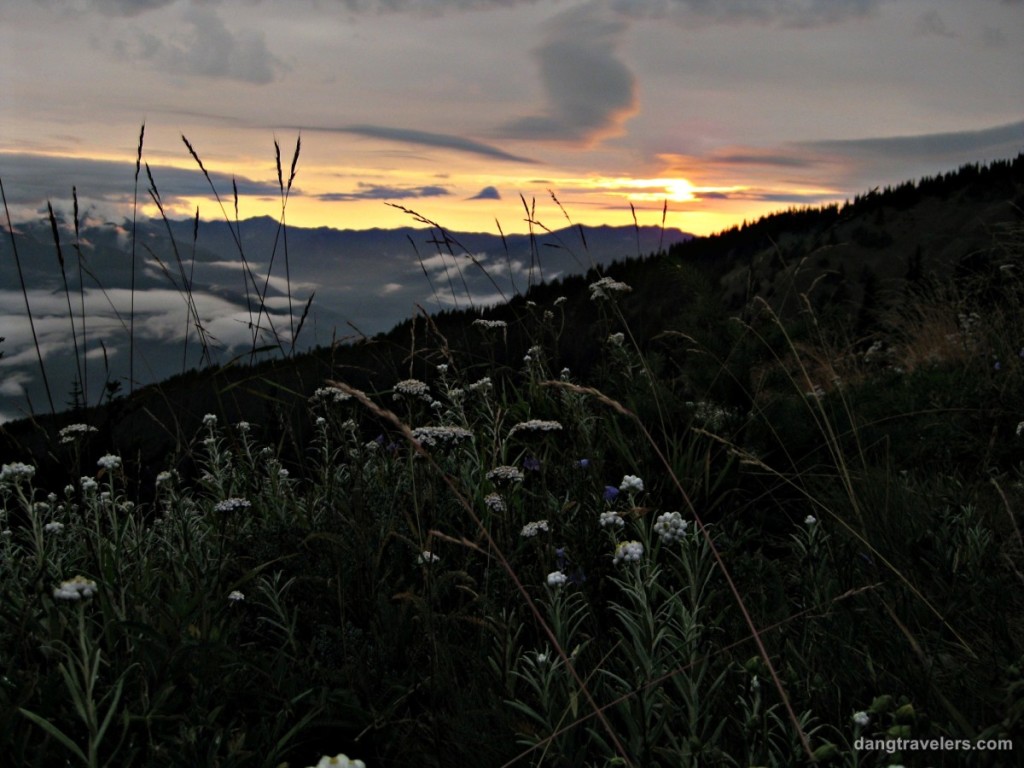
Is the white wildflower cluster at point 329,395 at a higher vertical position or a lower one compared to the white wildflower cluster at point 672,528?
higher

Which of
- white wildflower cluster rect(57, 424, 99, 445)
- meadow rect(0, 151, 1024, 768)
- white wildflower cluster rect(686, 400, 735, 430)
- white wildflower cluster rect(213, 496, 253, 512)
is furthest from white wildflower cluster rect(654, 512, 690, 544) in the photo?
white wildflower cluster rect(57, 424, 99, 445)

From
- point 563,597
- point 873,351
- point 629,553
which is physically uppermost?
point 629,553

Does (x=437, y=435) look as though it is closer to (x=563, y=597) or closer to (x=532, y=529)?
(x=532, y=529)

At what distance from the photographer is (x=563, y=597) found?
3004mm

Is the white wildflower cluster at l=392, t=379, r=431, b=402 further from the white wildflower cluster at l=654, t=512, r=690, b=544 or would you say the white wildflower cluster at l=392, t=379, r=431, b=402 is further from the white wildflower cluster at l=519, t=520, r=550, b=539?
the white wildflower cluster at l=654, t=512, r=690, b=544

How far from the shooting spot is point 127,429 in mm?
10406

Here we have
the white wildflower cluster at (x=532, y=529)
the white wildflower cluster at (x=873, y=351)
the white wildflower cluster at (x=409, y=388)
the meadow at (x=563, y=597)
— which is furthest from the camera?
the white wildflower cluster at (x=873, y=351)

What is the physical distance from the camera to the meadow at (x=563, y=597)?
6.61 ft

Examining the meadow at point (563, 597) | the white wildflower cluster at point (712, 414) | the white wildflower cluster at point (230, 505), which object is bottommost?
the meadow at point (563, 597)

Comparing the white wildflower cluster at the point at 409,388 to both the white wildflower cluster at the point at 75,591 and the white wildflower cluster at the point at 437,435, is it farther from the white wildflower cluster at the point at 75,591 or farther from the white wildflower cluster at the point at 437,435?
the white wildflower cluster at the point at 75,591

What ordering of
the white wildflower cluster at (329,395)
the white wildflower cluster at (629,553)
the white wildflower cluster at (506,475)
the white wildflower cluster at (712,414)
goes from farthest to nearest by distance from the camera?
the white wildflower cluster at (712,414)
the white wildflower cluster at (329,395)
the white wildflower cluster at (506,475)
the white wildflower cluster at (629,553)

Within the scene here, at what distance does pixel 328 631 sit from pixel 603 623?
1050mm

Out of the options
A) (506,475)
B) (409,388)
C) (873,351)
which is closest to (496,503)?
(506,475)

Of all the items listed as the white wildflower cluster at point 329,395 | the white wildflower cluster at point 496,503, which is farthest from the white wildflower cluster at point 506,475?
the white wildflower cluster at point 329,395
